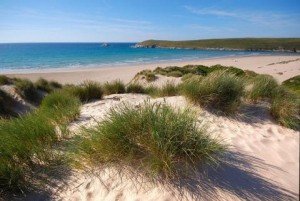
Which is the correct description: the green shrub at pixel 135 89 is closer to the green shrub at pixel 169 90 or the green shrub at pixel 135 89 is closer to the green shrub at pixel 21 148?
the green shrub at pixel 169 90

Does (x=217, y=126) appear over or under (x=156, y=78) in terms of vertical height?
over

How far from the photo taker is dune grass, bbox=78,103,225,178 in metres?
3.63

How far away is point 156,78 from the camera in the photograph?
57.3ft

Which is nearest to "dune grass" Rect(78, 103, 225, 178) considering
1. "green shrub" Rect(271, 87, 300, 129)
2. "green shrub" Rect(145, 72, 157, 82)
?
"green shrub" Rect(271, 87, 300, 129)

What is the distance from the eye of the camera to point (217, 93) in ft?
21.9

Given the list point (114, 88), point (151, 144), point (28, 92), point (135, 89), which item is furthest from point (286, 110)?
point (28, 92)

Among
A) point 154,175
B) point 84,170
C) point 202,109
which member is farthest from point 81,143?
point 202,109

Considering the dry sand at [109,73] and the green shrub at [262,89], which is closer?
the green shrub at [262,89]

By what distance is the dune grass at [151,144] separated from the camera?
143 inches

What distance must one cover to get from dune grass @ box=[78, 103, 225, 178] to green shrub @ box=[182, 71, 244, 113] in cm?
258

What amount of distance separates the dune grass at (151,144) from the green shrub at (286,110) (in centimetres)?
281

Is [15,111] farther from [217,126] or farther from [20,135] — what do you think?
[217,126]

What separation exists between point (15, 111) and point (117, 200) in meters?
8.78

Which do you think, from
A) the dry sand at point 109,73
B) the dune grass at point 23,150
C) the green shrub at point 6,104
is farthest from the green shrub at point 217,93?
the dry sand at point 109,73
